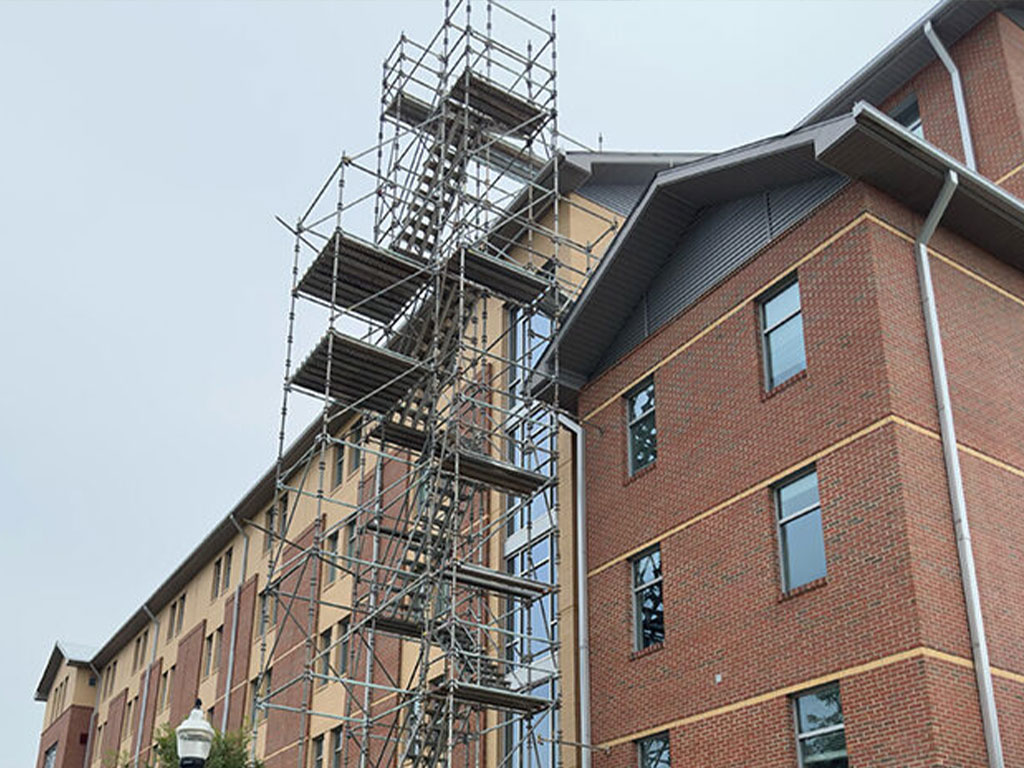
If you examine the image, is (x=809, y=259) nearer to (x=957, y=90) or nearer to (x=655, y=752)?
(x=957, y=90)

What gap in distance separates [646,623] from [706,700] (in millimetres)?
2174

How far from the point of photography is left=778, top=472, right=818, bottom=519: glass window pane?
54.1 ft

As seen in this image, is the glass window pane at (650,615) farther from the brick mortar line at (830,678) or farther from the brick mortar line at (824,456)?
the brick mortar line at (830,678)

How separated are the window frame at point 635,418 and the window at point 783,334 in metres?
2.58

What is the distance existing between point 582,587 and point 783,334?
5.47 m

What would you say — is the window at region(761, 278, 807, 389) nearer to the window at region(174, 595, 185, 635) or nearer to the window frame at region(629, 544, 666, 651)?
the window frame at region(629, 544, 666, 651)

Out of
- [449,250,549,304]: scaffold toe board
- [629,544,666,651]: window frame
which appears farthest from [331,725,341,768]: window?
[629,544,666,651]: window frame

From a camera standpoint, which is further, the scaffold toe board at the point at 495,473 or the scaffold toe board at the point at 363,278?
the scaffold toe board at the point at 363,278

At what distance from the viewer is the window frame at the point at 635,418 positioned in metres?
20.3

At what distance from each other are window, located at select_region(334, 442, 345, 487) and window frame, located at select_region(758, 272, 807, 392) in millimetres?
20159

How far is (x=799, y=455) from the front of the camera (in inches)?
659

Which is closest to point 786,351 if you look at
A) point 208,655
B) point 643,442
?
point 643,442

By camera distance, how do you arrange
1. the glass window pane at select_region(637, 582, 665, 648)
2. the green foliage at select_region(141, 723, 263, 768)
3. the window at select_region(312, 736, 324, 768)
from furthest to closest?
the window at select_region(312, 736, 324, 768)
the green foliage at select_region(141, 723, 263, 768)
the glass window pane at select_region(637, 582, 665, 648)

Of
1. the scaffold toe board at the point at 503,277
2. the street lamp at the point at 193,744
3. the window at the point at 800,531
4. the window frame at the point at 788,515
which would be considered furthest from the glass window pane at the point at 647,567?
the street lamp at the point at 193,744
